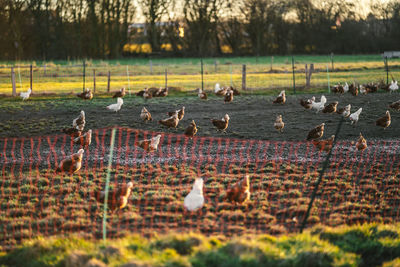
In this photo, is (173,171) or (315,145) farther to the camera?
(315,145)

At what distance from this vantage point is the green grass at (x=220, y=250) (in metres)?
4.09

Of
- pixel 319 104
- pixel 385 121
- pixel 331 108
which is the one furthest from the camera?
pixel 319 104

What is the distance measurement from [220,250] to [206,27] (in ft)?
176

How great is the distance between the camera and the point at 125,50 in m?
55.0

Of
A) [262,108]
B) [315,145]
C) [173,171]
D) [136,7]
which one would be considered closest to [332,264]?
[173,171]

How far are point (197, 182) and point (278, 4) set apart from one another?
56.1 m

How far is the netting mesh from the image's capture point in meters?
5.53

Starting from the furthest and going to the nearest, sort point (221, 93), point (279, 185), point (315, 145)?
point (221, 93), point (315, 145), point (279, 185)

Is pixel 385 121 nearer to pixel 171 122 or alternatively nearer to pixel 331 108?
pixel 331 108

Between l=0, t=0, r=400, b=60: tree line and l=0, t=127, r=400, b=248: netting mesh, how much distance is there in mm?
39586

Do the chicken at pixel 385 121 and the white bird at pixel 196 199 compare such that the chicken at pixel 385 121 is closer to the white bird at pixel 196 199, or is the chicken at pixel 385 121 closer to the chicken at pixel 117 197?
the white bird at pixel 196 199

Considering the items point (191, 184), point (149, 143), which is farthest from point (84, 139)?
point (191, 184)

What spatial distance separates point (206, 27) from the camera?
183 feet

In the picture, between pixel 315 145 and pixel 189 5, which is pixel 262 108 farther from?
pixel 189 5
